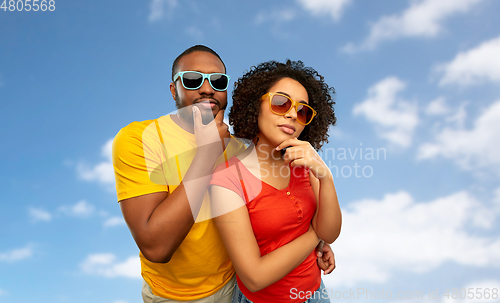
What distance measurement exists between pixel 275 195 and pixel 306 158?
1.47 ft

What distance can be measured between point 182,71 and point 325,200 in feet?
6.73

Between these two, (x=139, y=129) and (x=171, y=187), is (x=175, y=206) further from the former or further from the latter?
(x=139, y=129)

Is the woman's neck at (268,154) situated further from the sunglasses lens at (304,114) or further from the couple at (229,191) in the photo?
the sunglasses lens at (304,114)

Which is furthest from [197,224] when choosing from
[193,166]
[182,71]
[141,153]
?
[182,71]

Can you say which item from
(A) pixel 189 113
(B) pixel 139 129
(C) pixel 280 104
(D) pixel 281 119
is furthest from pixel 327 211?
(B) pixel 139 129

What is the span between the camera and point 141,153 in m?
2.95

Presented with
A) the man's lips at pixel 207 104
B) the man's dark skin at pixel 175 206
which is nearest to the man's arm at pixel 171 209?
the man's dark skin at pixel 175 206

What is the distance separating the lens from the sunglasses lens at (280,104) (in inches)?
118

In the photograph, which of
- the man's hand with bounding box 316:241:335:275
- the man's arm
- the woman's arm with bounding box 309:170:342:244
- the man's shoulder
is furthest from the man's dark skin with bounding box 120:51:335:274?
the man's hand with bounding box 316:241:335:275

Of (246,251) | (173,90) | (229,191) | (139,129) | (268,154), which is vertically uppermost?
(173,90)

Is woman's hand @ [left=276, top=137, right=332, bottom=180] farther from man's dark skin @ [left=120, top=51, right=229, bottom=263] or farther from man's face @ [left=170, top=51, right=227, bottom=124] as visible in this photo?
man's face @ [left=170, top=51, right=227, bottom=124]

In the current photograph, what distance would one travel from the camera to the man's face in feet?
10.6

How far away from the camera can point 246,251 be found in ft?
8.35

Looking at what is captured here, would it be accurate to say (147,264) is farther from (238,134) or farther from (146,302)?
(238,134)
